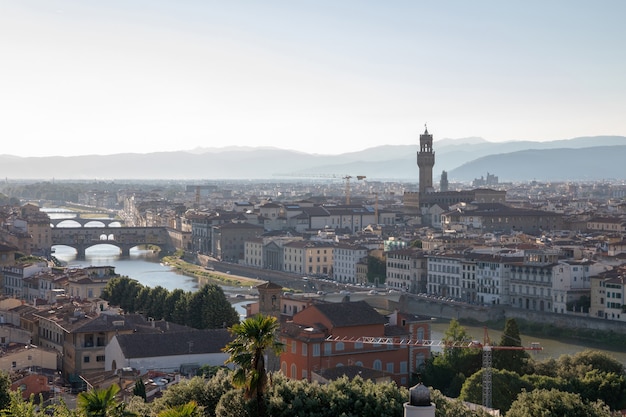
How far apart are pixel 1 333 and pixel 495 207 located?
40980 millimetres

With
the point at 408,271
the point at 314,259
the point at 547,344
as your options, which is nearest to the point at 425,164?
the point at 314,259

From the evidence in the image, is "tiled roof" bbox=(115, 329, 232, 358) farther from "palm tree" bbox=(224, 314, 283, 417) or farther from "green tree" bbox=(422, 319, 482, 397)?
"palm tree" bbox=(224, 314, 283, 417)

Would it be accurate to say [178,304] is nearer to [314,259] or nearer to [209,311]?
[209,311]

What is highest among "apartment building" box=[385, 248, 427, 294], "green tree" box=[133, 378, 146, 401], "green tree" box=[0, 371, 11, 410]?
"green tree" box=[0, 371, 11, 410]

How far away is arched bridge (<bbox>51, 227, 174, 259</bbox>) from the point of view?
59281 mm

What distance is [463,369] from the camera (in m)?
19.7

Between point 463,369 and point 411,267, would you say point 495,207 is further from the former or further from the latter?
point 463,369

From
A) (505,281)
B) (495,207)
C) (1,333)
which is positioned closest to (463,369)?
(1,333)

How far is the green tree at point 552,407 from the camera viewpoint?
516 inches

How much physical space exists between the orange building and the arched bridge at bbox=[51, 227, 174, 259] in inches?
1511

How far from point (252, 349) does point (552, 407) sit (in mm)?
3893

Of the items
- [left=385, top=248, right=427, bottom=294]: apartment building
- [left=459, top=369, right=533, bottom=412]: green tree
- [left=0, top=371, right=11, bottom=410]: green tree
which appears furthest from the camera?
[left=385, top=248, right=427, bottom=294]: apartment building

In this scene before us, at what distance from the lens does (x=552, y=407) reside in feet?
43.6

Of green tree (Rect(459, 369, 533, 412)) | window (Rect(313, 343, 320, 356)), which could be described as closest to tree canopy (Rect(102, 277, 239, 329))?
window (Rect(313, 343, 320, 356))
